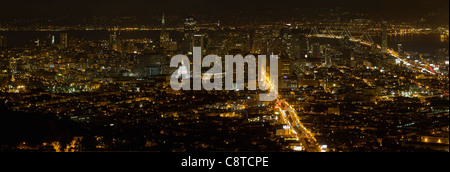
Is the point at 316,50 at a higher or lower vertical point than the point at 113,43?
lower

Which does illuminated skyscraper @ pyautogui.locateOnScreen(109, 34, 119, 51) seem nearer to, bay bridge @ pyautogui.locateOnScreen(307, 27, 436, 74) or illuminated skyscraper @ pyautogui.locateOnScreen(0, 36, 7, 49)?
illuminated skyscraper @ pyautogui.locateOnScreen(0, 36, 7, 49)

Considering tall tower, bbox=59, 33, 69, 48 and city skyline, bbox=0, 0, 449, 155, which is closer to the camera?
city skyline, bbox=0, 0, 449, 155

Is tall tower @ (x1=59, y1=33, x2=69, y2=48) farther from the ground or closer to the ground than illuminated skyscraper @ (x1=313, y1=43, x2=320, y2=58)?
farther from the ground

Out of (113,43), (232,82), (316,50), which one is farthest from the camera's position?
(113,43)

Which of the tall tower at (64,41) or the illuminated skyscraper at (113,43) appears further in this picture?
the illuminated skyscraper at (113,43)

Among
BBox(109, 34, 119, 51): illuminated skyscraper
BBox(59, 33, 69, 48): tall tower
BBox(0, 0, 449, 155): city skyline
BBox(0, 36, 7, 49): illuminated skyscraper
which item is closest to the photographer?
BBox(0, 0, 449, 155): city skyline

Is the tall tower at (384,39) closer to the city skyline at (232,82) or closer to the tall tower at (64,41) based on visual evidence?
the city skyline at (232,82)

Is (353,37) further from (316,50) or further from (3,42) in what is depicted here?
(3,42)

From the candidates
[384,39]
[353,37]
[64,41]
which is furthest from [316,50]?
[64,41]

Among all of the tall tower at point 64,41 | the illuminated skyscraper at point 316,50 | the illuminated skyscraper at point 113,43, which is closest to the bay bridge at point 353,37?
the illuminated skyscraper at point 316,50

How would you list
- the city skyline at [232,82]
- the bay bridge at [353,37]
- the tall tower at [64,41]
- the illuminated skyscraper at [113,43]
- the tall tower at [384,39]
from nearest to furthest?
1. the city skyline at [232,82]
2. the tall tower at [384,39]
3. the bay bridge at [353,37]
4. the tall tower at [64,41]
5. the illuminated skyscraper at [113,43]

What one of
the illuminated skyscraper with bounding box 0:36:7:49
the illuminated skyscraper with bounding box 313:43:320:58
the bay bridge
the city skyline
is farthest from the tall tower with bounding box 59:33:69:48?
the illuminated skyscraper with bounding box 313:43:320:58
